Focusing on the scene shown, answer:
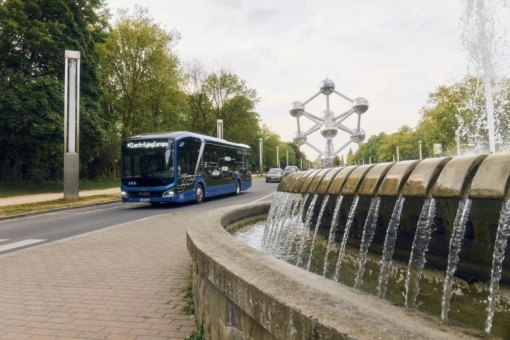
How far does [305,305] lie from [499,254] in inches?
96.2

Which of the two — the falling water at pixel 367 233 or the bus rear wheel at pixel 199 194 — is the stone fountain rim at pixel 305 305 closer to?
the falling water at pixel 367 233

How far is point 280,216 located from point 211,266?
5941 millimetres

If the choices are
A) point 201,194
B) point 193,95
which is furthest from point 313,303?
point 193,95

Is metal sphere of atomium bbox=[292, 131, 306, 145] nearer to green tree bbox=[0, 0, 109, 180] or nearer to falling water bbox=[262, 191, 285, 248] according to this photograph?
green tree bbox=[0, 0, 109, 180]

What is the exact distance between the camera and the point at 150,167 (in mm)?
16938

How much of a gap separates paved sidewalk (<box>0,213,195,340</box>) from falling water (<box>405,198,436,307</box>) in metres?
2.26

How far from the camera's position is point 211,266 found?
3.07 m

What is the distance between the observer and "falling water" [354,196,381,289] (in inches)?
207

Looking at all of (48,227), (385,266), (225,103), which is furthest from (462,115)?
(385,266)

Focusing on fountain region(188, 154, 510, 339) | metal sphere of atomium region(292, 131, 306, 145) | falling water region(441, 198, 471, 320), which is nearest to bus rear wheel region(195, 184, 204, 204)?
metal sphere of atomium region(292, 131, 306, 145)

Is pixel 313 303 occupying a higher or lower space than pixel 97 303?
higher

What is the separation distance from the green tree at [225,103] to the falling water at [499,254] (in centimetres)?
5269

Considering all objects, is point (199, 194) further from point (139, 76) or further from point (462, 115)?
point (462, 115)

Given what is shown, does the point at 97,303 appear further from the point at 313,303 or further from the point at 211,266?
the point at 313,303
